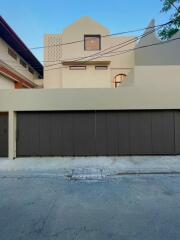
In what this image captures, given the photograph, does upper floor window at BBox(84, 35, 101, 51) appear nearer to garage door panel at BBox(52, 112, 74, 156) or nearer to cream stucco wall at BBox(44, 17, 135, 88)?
cream stucco wall at BBox(44, 17, 135, 88)

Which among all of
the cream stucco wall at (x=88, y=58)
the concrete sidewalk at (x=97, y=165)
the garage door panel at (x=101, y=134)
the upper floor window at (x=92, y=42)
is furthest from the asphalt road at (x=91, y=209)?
the upper floor window at (x=92, y=42)

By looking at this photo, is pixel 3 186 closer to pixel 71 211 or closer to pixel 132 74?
pixel 71 211

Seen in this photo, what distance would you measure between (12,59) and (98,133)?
9841 millimetres

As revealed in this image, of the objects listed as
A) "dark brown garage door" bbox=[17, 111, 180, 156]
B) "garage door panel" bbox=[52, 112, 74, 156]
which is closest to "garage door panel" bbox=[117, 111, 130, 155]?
"dark brown garage door" bbox=[17, 111, 180, 156]

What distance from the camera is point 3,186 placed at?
5805 millimetres

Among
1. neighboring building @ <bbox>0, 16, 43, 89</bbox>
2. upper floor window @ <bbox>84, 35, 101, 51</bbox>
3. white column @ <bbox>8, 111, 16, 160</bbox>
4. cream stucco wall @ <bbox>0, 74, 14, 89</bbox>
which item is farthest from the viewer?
upper floor window @ <bbox>84, 35, 101, 51</bbox>

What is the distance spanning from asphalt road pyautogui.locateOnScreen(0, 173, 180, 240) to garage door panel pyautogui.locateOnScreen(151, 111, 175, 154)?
2952 mm

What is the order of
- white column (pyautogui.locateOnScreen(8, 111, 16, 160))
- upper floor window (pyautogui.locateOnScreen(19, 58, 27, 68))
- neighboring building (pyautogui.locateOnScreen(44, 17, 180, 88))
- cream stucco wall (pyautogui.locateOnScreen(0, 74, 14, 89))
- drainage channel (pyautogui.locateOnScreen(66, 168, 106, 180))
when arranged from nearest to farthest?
drainage channel (pyautogui.locateOnScreen(66, 168, 106, 180))
white column (pyautogui.locateOnScreen(8, 111, 16, 160))
cream stucco wall (pyautogui.locateOnScreen(0, 74, 14, 89))
neighboring building (pyautogui.locateOnScreen(44, 17, 180, 88))
upper floor window (pyautogui.locateOnScreen(19, 58, 27, 68))

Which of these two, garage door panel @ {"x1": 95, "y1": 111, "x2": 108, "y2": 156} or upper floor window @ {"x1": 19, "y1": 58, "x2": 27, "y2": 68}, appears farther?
upper floor window @ {"x1": 19, "y1": 58, "x2": 27, "y2": 68}

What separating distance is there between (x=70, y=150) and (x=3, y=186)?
3902mm

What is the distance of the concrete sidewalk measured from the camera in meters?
7.16

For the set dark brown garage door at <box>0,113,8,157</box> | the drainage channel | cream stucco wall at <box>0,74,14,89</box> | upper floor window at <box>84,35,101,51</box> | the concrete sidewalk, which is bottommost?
the drainage channel

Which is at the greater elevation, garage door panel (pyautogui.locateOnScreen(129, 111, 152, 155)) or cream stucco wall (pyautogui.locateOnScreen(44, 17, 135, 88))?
cream stucco wall (pyautogui.locateOnScreen(44, 17, 135, 88))

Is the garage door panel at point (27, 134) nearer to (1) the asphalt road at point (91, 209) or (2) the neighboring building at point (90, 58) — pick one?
(1) the asphalt road at point (91, 209)
